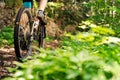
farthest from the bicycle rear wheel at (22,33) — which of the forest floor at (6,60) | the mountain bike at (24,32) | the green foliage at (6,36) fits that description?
the green foliage at (6,36)

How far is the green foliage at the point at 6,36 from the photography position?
10.2 m

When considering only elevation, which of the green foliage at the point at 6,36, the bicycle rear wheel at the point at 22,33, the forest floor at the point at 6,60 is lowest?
the green foliage at the point at 6,36

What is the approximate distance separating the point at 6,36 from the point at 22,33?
4.75m

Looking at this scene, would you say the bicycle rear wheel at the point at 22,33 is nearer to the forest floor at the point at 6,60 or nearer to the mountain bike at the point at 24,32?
the mountain bike at the point at 24,32

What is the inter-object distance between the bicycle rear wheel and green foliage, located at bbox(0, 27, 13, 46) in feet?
9.40

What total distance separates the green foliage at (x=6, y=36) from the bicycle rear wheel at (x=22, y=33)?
287 centimetres

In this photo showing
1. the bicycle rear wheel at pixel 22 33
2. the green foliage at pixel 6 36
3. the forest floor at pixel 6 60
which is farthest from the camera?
the green foliage at pixel 6 36

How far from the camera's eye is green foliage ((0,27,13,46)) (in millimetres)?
10203

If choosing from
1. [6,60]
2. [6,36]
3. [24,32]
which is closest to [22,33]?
[24,32]

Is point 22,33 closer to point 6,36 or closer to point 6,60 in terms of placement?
point 6,60

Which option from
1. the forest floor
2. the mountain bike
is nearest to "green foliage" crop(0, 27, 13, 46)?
the forest floor

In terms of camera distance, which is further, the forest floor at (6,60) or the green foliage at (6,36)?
the green foliage at (6,36)

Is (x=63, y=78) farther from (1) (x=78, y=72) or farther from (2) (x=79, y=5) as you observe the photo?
(2) (x=79, y=5)

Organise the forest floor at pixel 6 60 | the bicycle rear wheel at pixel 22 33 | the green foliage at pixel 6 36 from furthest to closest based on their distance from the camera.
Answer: the green foliage at pixel 6 36 → the bicycle rear wheel at pixel 22 33 → the forest floor at pixel 6 60
